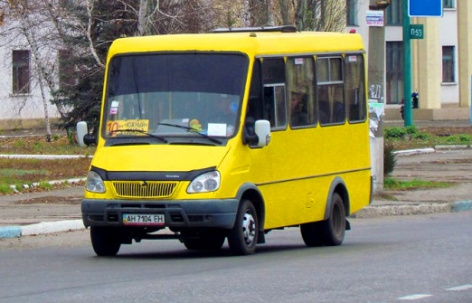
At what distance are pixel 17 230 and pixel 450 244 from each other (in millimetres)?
5850

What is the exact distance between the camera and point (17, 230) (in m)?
15.7

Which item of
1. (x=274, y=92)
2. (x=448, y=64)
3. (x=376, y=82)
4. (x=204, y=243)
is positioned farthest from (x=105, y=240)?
(x=448, y=64)

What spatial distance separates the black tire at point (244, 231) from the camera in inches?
497

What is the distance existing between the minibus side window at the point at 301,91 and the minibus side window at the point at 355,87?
972 millimetres

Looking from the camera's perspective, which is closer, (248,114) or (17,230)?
(248,114)

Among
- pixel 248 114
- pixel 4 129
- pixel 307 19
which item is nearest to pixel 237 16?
pixel 307 19

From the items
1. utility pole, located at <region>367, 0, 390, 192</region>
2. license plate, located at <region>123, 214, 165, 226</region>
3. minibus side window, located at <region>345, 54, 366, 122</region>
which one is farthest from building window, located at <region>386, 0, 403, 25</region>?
license plate, located at <region>123, 214, 165, 226</region>

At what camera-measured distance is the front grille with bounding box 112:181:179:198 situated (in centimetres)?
1234

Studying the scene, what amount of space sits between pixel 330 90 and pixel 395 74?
49037 millimetres

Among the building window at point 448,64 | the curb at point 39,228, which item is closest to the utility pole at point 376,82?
the curb at point 39,228

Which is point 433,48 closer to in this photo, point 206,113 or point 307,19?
point 307,19

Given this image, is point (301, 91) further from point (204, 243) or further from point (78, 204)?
point (78, 204)

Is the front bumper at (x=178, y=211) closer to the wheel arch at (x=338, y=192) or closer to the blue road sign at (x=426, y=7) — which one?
the wheel arch at (x=338, y=192)

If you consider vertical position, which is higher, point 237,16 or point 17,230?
point 237,16
